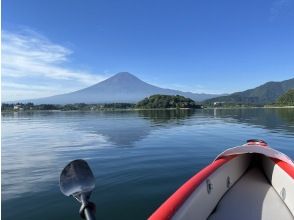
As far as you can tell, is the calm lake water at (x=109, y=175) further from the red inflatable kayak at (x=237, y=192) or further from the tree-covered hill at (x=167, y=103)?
the tree-covered hill at (x=167, y=103)

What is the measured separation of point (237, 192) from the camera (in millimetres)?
8102

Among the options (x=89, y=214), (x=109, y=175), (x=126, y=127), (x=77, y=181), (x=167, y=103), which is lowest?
(x=109, y=175)

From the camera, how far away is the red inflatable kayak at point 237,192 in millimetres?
5203

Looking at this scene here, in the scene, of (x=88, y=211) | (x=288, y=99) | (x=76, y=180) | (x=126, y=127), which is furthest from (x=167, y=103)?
(x=88, y=211)

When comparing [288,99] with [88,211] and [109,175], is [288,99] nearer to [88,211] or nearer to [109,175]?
[109,175]

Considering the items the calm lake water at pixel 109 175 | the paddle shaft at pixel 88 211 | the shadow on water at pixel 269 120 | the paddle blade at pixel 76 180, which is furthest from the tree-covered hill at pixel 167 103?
the paddle shaft at pixel 88 211

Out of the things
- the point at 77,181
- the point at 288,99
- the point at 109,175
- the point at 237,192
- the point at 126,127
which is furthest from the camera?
the point at 288,99

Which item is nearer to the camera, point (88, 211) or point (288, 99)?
point (88, 211)

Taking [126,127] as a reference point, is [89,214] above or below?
above

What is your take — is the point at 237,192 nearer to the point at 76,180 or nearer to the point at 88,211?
the point at 76,180

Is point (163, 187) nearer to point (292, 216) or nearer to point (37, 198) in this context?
point (37, 198)

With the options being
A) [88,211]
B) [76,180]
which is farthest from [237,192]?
[88,211]

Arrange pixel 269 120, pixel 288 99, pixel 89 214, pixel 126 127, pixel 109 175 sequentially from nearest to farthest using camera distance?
pixel 89 214, pixel 109 175, pixel 126 127, pixel 269 120, pixel 288 99

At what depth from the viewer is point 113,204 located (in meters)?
8.58
